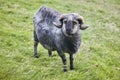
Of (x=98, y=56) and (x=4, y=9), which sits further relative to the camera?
(x=4, y=9)

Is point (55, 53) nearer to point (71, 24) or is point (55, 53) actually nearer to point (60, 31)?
point (60, 31)

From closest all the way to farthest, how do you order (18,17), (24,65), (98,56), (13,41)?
(24,65) < (98,56) < (13,41) < (18,17)

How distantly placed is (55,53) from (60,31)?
309 cm

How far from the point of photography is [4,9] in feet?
66.1

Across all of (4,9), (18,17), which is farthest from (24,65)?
(4,9)

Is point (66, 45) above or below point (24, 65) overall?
above

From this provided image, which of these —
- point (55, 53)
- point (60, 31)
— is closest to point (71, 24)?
point (60, 31)

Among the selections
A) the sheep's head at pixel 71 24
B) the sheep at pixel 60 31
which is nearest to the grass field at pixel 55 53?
the sheep at pixel 60 31

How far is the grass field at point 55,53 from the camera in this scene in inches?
413

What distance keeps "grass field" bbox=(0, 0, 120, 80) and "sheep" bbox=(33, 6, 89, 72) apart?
2.52ft

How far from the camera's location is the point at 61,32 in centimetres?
955

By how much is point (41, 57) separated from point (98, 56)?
8.24 ft

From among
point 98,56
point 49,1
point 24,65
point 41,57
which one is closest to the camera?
point 24,65

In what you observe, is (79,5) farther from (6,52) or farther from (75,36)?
(75,36)
